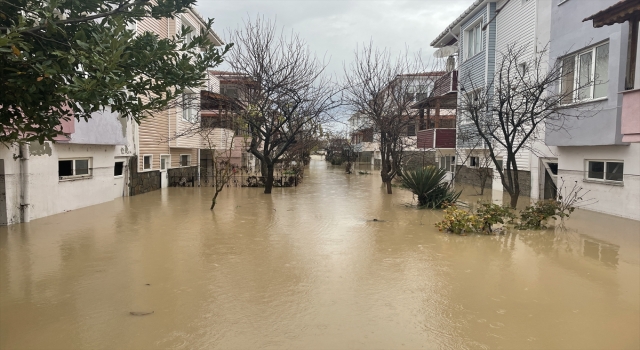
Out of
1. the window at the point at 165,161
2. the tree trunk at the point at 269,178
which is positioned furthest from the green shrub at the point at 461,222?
the window at the point at 165,161

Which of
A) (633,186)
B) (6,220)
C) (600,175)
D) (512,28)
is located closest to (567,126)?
(600,175)

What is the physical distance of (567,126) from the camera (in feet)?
44.5

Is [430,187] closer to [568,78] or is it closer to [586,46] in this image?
[568,78]

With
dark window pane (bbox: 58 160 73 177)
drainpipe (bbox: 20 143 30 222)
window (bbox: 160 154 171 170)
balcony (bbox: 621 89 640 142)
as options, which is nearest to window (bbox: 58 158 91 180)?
dark window pane (bbox: 58 160 73 177)

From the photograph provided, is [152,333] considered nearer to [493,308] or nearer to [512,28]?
[493,308]

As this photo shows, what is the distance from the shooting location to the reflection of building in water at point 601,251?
Result: 25.0 ft

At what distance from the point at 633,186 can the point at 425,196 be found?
5834mm

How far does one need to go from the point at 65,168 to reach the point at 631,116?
1570cm

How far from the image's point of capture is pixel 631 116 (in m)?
9.55

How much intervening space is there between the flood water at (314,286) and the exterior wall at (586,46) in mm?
2839

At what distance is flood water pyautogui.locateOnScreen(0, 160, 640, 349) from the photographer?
432cm

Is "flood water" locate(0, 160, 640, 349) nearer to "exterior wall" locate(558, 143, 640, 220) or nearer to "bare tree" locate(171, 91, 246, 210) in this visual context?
"exterior wall" locate(558, 143, 640, 220)

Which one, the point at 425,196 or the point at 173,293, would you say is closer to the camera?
the point at 173,293

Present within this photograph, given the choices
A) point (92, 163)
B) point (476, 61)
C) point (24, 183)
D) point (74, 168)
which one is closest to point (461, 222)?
point (24, 183)
